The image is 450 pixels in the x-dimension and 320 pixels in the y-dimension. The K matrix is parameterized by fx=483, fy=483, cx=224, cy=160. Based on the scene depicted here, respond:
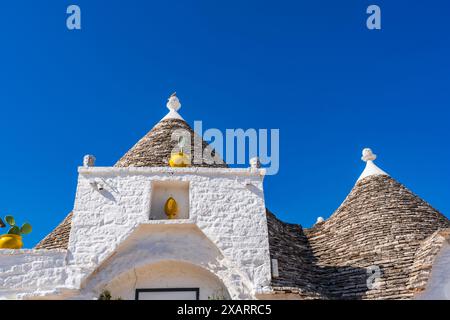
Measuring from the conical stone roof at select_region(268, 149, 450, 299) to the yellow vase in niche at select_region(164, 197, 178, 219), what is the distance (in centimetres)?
251

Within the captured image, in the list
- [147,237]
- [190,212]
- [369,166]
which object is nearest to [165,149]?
[190,212]

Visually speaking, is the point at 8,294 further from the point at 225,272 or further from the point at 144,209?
the point at 225,272

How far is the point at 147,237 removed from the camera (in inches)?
391

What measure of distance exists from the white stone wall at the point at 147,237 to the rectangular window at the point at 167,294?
19.1 inches

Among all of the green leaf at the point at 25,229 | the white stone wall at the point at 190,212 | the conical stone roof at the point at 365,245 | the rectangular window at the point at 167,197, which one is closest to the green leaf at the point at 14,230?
the green leaf at the point at 25,229

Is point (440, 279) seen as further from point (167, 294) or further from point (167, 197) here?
point (167, 197)

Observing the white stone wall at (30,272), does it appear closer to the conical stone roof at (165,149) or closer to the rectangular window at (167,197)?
the rectangular window at (167,197)

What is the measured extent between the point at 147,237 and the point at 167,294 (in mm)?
1211

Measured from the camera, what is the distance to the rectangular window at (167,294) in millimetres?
9680

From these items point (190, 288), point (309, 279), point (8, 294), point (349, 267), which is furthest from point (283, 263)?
point (8, 294)

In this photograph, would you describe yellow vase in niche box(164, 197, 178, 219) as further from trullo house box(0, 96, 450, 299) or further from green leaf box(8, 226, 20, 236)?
green leaf box(8, 226, 20, 236)

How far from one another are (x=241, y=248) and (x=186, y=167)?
2240mm

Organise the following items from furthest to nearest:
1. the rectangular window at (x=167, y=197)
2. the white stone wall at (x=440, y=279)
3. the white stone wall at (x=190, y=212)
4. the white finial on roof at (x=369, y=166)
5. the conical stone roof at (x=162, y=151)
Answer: the white finial on roof at (x=369, y=166)
the conical stone roof at (x=162, y=151)
the rectangular window at (x=167, y=197)
the white stone wall at (x=440, y=279)
the white stone wall at (x=190, y=212)

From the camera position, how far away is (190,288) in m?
9.83
